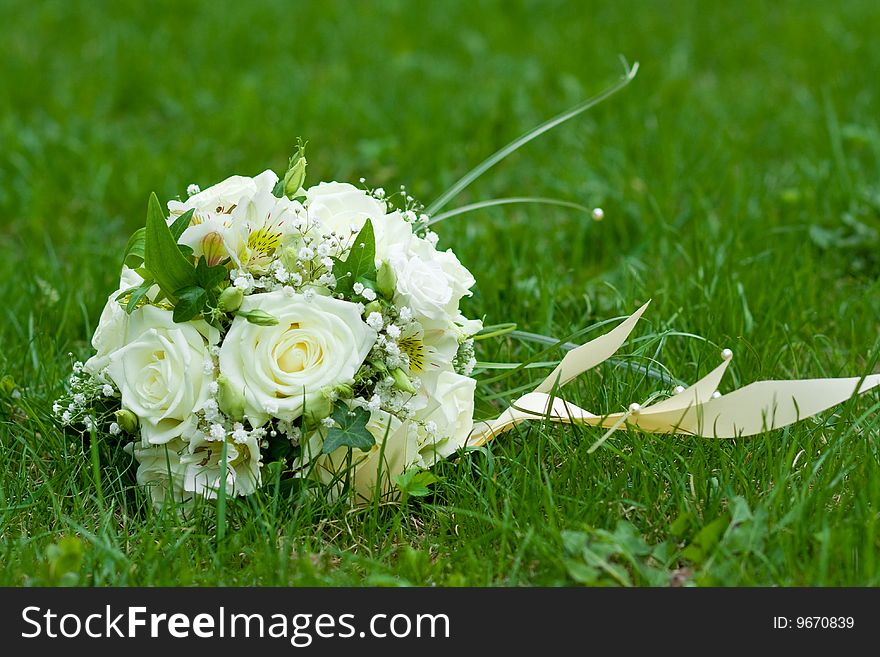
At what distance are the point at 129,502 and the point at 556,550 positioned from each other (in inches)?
32.5

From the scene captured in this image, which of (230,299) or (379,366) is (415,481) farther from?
(230,299)

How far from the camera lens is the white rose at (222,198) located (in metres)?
2.00

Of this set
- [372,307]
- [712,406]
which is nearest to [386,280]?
[372,307]

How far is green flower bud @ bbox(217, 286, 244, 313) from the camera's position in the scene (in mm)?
1867

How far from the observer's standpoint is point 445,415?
2053mm

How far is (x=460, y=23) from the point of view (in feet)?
18.1

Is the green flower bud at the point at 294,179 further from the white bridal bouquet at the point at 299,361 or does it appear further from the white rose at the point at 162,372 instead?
the white rose at the point at 162,372

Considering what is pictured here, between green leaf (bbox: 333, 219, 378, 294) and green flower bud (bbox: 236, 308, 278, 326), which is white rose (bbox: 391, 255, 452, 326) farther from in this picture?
green flower bud (bbox: 236, 308, 278, 326)

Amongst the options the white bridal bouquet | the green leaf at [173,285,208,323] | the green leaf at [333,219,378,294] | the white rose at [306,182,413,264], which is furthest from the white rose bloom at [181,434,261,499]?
the white rose at [306,182,413,264]

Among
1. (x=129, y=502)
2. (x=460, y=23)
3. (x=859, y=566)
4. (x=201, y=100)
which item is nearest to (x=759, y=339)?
(x=859, y=566)

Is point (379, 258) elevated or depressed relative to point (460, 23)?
depressed

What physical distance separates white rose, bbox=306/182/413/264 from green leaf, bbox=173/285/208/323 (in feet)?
0.85

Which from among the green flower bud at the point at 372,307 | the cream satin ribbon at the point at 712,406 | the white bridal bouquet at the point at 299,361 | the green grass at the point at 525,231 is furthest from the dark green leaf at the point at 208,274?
the cream satin ribbon at the point at 712,406
